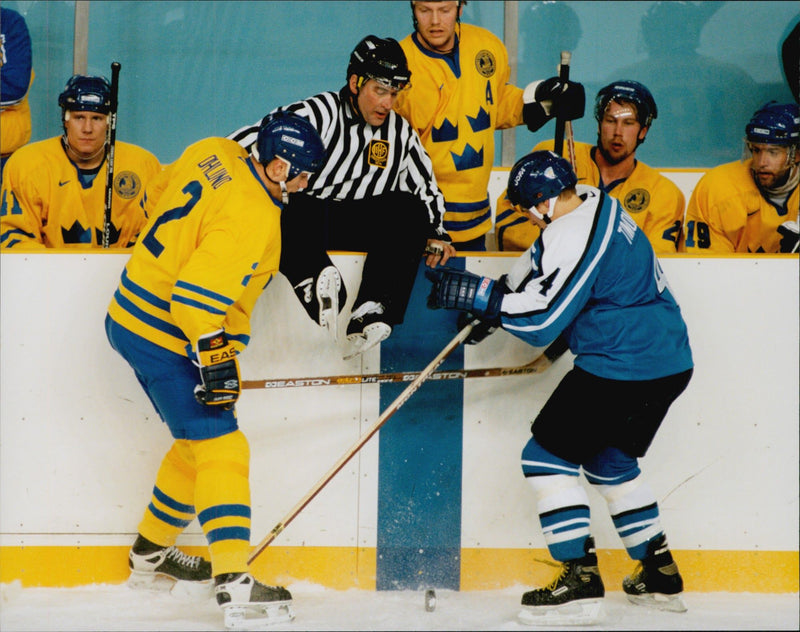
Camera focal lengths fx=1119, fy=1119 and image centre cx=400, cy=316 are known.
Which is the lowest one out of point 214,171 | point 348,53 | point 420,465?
point 420,465

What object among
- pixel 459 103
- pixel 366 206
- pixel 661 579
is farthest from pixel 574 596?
pixel 459 103

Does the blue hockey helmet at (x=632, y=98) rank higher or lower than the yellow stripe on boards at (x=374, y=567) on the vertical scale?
higher

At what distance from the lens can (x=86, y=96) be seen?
3.71 metres

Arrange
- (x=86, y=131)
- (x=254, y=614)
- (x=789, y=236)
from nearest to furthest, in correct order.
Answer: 1. (x=254, y=614)
2. (x=789, y=236)
3. (x=86, y=131)

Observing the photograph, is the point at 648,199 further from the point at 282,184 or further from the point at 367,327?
the point at 282,184

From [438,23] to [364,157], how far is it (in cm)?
57

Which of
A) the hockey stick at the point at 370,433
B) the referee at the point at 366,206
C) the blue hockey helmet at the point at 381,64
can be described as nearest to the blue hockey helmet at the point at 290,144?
the referee at the point at 366,206

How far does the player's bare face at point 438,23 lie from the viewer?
11.3 feet

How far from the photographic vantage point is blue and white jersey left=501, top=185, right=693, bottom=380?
8.98 ft

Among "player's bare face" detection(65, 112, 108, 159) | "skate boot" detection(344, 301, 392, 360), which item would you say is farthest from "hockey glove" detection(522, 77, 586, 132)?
"player's bare face" detection(65, 112, 108, 159)

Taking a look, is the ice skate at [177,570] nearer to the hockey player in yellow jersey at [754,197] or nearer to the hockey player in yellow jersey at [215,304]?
the hockey player in yellow jersey at [215,304]

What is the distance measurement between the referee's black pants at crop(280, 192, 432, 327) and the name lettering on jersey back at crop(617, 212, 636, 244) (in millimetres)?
551

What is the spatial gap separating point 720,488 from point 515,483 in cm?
57

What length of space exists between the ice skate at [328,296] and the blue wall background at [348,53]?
5.03 ft
